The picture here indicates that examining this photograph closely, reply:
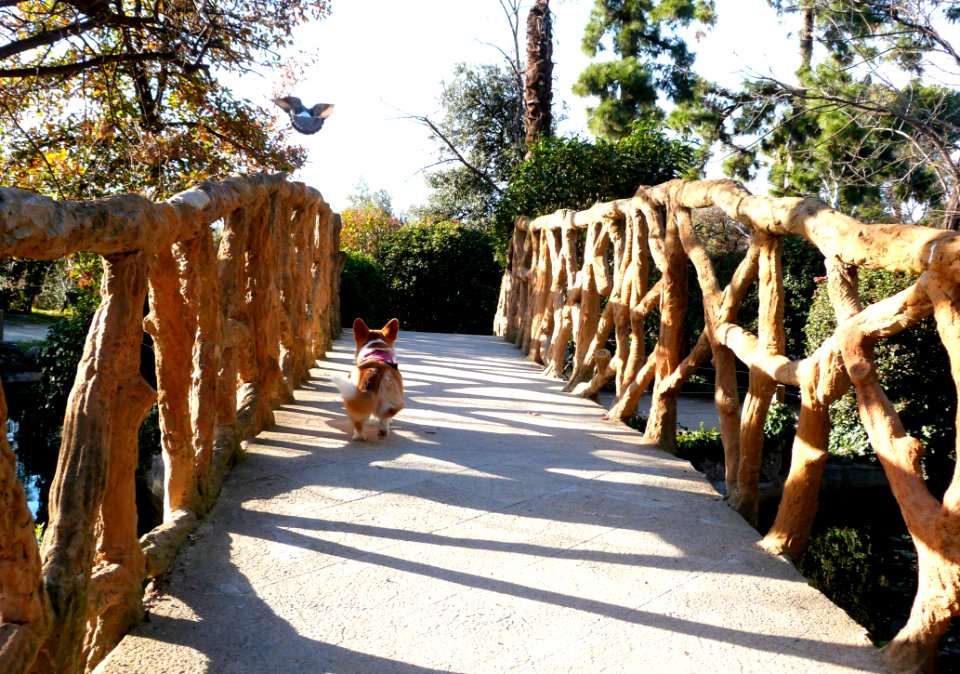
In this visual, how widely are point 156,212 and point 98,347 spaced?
0.48 m

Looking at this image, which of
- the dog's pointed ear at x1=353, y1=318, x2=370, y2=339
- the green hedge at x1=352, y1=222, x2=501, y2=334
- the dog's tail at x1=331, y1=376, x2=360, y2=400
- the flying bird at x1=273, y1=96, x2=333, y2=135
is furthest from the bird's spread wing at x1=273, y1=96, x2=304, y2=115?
the dog's tail at x1=331, y1=376, x2=360, y2=400

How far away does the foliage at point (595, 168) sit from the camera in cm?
1120

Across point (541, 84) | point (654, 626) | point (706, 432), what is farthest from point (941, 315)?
point (541, 84)

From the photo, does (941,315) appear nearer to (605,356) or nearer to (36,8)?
(605,356)

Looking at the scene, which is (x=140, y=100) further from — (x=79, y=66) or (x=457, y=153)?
(x=457, y=153)

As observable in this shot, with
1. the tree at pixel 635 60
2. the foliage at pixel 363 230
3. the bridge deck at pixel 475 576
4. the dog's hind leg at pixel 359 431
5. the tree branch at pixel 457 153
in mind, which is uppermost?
the tree at pixel 635 60

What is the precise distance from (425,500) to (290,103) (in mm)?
8279

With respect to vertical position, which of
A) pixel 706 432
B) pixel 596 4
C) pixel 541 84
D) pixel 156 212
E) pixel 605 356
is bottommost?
pixel 706 432

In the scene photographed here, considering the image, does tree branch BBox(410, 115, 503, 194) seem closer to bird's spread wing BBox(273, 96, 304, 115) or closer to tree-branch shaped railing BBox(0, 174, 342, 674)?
bird's spread wing BBox(273, 96, 304, 115)

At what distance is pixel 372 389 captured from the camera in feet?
15.1

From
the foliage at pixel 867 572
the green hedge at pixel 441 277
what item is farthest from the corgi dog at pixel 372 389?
the green hedge at pixel 441 277

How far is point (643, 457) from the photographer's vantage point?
458 centimetres

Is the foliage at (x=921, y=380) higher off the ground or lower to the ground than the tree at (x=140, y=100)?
lower

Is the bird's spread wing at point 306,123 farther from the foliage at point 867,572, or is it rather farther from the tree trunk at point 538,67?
the foliage at point 867,572
